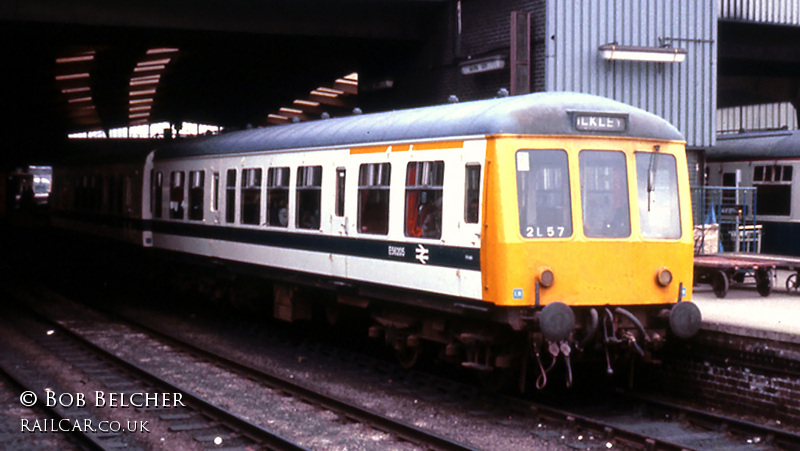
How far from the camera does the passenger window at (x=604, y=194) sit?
31.1ft

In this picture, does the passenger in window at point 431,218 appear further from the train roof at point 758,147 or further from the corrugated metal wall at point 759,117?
the corrugated metal wall at point 759,117

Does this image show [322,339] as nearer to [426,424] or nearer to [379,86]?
[426,424]

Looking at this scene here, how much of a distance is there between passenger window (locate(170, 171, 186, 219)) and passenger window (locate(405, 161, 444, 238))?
780 centimetres

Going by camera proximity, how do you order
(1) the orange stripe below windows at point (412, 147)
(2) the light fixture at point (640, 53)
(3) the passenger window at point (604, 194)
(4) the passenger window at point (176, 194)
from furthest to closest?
(4) the passenger window at point (176, 194), (2) the light fixture at point (640, 53), (1) the orange stripe below windows at point (412, 147), (3) the passenger window at point (604, 194)

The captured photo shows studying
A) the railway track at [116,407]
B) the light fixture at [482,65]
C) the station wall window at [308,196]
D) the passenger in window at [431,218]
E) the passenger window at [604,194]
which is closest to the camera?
the railway track at [116,407]

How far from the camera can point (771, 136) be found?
2153cm

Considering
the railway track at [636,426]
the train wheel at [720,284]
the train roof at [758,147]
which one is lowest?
the railway track at [636,426]

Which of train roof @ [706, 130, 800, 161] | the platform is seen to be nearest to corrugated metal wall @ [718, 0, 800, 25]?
train roof @ [706, 130, 800, 161]

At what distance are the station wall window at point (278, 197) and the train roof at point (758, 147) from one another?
39.6ft

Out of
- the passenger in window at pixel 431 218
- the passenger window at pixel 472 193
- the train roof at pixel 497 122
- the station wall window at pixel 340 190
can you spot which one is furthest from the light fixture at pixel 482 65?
the passenger window at pixel 472 193

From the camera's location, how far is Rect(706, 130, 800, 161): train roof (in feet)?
68.0

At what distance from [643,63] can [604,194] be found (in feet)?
24.8

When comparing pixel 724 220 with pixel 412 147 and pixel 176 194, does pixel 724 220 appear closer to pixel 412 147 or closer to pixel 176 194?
pixel 176 194

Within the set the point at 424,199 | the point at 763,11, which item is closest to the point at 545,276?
the point at 424,199
